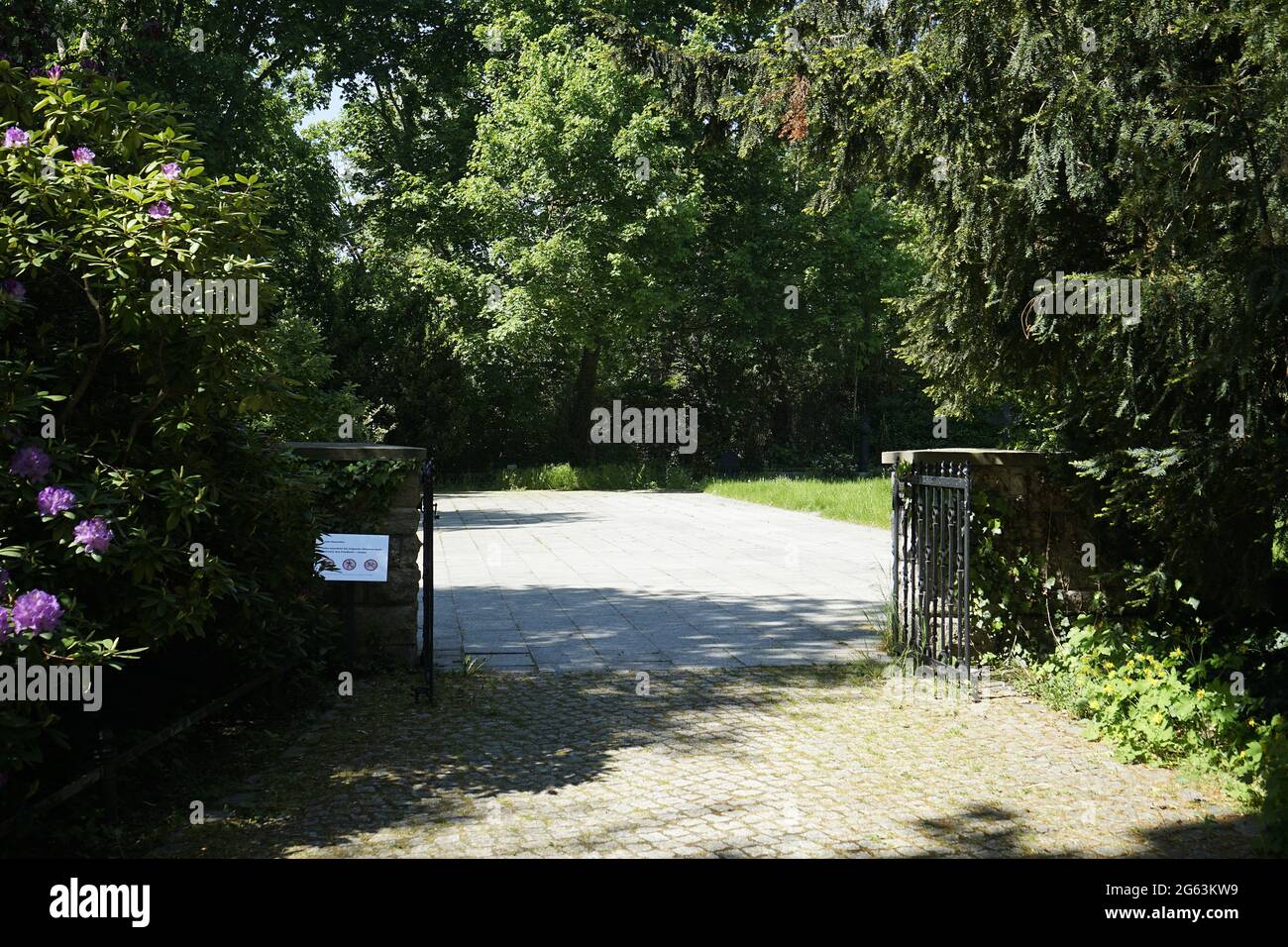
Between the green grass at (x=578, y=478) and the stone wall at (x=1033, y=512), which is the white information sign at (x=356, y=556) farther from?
the green grass at (x=578, y=478)

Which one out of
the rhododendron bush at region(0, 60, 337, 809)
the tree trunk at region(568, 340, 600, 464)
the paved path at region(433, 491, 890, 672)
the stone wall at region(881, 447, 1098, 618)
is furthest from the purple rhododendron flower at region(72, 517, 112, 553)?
the tree trunk at region(568, 340, 600, 464)

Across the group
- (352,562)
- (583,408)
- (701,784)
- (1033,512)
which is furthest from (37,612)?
(583,408)

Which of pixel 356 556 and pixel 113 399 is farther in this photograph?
pixel 356 556

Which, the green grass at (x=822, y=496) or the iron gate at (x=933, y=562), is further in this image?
the green grass at (x=822, y=496)

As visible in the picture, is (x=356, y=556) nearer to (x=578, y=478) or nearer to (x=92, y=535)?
(x=92, y=535)

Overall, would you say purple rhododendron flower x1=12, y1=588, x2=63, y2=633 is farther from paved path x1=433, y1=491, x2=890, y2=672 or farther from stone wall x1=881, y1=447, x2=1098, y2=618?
stone wall x1=881, y1=447, x2=1098, y2=618

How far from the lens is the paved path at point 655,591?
800cm

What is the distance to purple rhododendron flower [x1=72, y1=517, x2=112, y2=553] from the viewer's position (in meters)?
3.92

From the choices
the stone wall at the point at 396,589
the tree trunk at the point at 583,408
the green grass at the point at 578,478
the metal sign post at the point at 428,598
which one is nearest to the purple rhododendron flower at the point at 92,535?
the metal sign post at the point at 428,598

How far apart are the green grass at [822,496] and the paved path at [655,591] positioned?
519 millimetres

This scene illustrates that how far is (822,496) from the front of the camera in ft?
75.1

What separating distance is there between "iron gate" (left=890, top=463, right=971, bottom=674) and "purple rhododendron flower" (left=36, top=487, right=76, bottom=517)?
483 cm

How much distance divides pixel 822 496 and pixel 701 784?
59.9 ft

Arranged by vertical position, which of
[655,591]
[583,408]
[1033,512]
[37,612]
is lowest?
[655,591]
